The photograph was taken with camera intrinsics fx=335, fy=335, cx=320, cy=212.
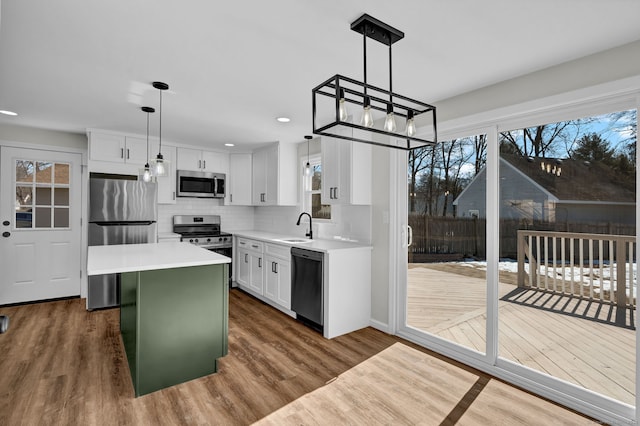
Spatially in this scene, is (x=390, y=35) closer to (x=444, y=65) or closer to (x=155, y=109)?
(x=444, y=65)

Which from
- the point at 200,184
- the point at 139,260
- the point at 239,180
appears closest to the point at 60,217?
the point at 200,184

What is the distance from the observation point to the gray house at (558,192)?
2.22 meters

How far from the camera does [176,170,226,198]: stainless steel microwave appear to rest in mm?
5164

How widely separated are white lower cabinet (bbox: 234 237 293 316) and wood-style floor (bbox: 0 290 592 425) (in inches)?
19.6

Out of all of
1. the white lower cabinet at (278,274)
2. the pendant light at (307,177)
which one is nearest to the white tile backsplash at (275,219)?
the pendant light at (307,177)

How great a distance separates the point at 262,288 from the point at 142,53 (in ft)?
10.1

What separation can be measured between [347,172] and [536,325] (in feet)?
7.10

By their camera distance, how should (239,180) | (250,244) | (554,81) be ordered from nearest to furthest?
1. (554,81)
2. (250,244)
3. (239,180)

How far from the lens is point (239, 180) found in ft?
18.5

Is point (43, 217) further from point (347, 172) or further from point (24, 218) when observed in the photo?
point (347, 172)

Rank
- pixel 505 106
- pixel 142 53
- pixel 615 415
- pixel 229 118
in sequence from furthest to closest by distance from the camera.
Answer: pixel 229 118 < pixel 505 106 < pixel 142 53 < pixel 615 415

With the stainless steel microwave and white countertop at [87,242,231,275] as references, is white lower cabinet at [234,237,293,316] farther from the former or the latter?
white countertop at [87,242,231,275]

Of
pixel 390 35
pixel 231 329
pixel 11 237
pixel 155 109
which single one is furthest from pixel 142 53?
pixel 11 237

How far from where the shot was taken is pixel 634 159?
2.13 metres
